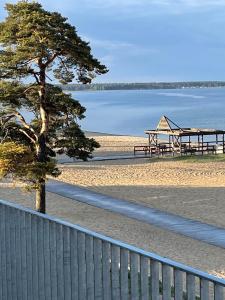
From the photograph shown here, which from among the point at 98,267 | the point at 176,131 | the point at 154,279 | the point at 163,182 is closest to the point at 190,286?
the point at 154,279

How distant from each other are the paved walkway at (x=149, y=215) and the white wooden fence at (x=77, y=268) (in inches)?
370

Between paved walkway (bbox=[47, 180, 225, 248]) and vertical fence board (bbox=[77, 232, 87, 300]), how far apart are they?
33.0 feet

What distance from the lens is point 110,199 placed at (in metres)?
22.8

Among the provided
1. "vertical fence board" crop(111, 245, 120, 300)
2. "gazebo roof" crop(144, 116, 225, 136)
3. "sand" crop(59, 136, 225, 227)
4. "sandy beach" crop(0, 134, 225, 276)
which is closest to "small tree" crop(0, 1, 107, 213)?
"sandy beach" crop(0, 134, 225, 276)

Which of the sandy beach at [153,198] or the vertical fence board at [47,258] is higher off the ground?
the vertical fence board at [47,258]

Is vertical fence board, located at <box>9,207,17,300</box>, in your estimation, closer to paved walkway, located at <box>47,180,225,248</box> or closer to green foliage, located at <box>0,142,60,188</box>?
green foliage, located at <box>0,142,60,188</box>

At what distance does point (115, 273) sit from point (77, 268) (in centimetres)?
54

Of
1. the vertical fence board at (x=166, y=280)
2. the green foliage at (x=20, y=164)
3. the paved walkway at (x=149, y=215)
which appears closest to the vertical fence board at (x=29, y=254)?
the vertical fence board at (x=166, y=280)

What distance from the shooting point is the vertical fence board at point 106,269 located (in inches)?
170

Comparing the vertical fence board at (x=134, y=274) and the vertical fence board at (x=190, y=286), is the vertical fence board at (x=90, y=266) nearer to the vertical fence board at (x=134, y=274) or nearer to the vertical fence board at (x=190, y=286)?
the vertical fence board at (x=134, y=274)

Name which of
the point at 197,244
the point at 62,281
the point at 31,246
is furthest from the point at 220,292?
the point at 197,244

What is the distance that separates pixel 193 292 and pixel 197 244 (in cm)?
1103

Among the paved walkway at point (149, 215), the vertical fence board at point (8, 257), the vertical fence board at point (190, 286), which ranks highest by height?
the vertical fence board at point (190, 286)

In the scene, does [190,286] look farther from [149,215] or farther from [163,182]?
[163,182]
